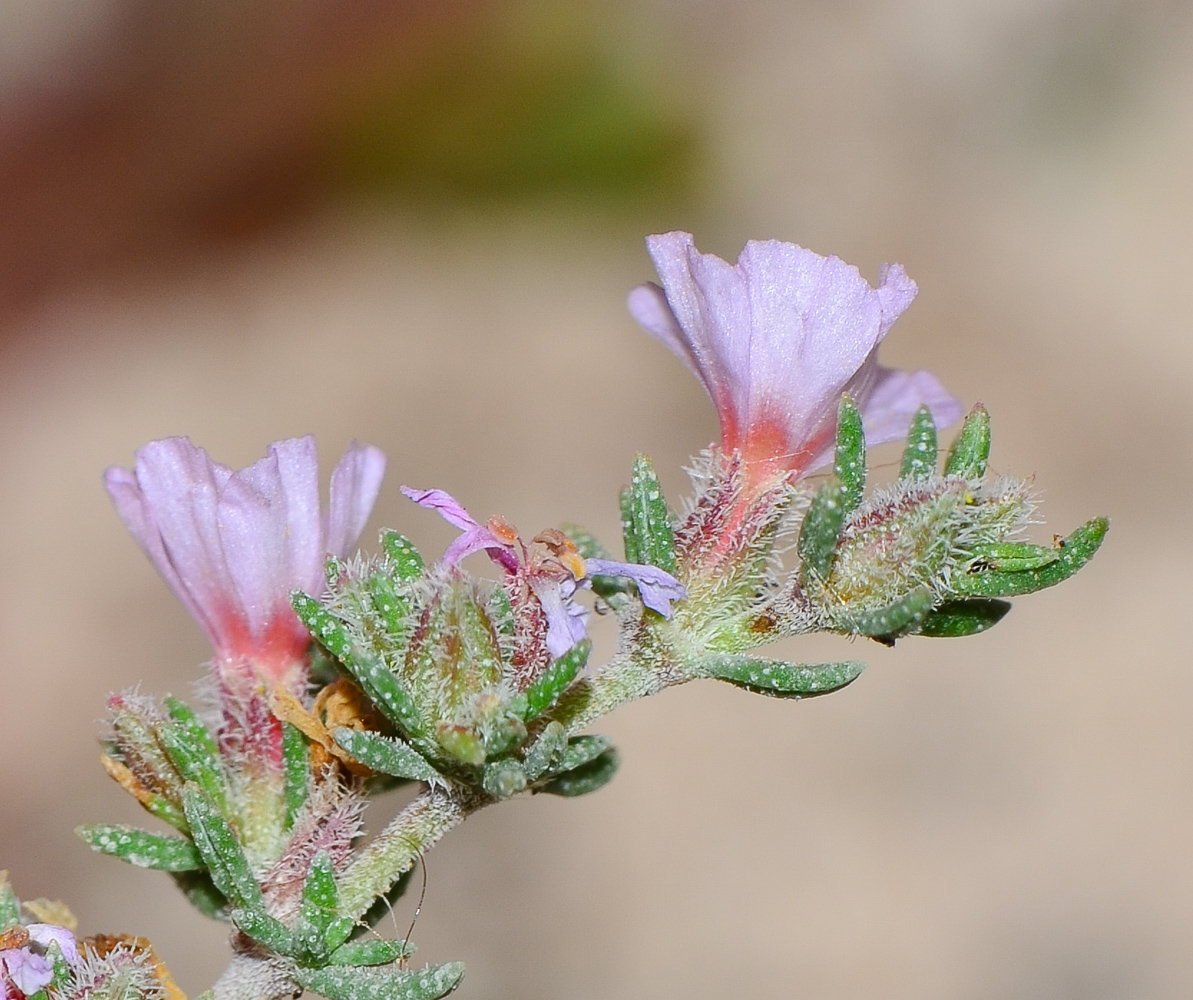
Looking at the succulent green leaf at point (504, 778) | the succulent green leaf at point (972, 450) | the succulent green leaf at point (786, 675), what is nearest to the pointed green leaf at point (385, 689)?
the succulent green leaf at point (504, 778)

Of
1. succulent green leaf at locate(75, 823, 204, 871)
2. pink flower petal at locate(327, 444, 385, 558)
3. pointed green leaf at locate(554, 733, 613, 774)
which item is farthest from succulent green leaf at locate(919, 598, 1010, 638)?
succulent green leaf at locate(75, 823, 204, 871)

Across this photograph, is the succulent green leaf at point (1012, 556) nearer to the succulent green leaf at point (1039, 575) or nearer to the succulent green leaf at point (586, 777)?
the succulent green leaf at point (1039, 575)

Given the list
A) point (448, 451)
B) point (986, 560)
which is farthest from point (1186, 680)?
point (986, 560)

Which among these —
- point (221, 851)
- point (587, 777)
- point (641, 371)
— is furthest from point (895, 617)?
point (641, 371)

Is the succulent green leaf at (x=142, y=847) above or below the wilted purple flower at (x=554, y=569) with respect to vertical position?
below

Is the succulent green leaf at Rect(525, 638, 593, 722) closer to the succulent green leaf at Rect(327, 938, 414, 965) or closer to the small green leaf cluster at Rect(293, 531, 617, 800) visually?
the small green leaf cluster at Rect(293, 531, 617, 800)
